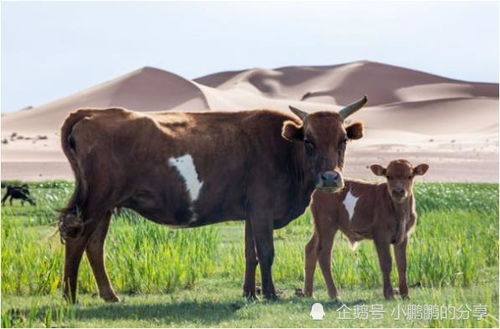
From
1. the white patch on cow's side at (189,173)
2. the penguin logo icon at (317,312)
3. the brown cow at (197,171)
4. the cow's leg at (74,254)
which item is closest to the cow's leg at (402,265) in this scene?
the brown cow at (197,171)

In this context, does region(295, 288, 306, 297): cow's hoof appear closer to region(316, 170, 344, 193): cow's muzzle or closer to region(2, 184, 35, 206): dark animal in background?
region(316, 170, 344, 193): cow's muzzle

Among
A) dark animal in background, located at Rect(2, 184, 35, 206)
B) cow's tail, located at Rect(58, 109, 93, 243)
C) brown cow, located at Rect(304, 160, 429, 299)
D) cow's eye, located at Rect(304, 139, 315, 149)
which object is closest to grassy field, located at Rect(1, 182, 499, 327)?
brown cow, located at Rect(304, 160, 429, 299)

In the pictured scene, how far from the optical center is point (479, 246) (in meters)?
12.8

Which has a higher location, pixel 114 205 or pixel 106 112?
pixel 106 112

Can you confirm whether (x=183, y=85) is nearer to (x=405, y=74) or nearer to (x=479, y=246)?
(x=405, y=74)

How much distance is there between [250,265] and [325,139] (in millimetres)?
1779

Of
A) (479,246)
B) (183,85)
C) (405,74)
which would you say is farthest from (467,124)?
(479,246)

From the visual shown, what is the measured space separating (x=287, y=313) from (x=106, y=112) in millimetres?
3064

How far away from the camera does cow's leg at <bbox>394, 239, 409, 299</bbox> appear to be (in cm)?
1015

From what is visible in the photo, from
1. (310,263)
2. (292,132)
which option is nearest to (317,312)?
(310,263)

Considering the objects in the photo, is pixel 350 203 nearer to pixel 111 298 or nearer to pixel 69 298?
pixel 111 298

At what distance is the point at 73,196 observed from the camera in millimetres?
9672

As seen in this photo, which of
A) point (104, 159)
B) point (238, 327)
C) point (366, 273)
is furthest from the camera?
point (366, 273)

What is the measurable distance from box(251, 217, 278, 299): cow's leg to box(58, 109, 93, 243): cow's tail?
1912 mm
